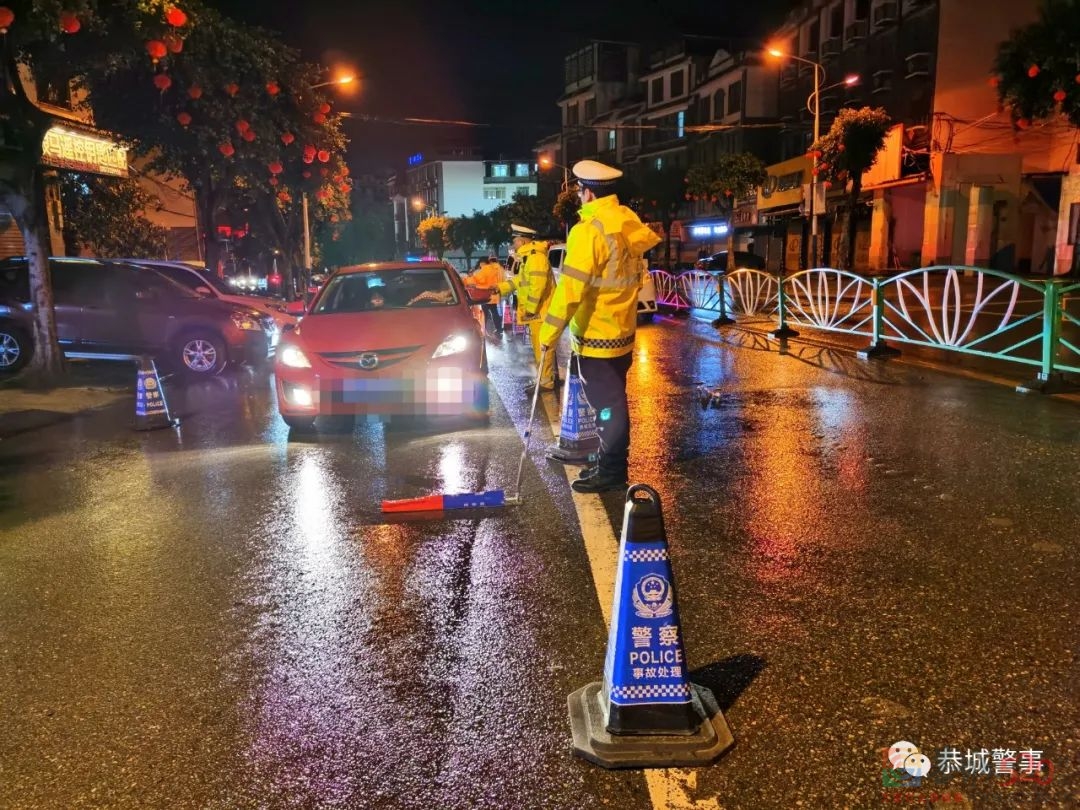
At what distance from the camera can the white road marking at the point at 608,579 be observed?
2.55 m

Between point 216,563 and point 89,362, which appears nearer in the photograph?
point 216,563

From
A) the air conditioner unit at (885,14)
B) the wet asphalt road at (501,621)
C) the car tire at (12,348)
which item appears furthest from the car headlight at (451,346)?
the air conditioner unit at (885,14)

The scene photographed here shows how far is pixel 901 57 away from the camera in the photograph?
3509 cm

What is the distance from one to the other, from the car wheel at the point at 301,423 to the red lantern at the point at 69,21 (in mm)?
5062

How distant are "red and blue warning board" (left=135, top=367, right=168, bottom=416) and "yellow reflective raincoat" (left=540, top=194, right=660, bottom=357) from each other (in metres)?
5.36

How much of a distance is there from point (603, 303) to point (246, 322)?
9179 mm

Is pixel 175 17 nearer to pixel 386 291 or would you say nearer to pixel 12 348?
pixel 386 291

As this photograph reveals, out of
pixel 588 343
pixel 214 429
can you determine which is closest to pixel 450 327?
pixel 588 343

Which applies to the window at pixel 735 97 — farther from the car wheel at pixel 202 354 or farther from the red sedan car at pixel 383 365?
the red sedan car at pixel 383 365

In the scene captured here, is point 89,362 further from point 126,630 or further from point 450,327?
point 126,630

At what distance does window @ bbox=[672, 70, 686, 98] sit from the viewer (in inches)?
2371

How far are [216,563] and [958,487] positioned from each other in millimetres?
4771

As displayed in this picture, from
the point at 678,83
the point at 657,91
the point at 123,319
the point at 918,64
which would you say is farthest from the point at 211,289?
the point at 657,91

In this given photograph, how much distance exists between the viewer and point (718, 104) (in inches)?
2121
